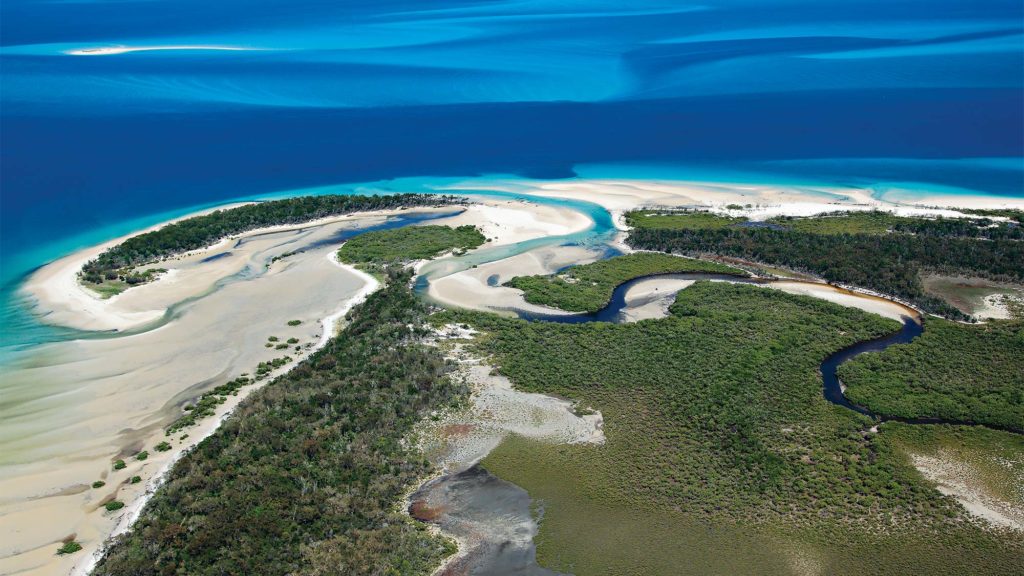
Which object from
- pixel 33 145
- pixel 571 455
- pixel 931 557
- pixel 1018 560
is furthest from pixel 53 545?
pixel 33 145

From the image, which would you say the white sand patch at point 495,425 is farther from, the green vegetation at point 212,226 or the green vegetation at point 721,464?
the green vegetation at point 212,226

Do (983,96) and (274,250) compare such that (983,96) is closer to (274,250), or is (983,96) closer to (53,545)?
(274,250)

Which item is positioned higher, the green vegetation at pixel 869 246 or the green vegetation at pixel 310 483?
the green vegetation at pixel 869 246

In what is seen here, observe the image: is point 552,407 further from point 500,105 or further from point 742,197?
point 500,105

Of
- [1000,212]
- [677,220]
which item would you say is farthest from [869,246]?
[1000,212]

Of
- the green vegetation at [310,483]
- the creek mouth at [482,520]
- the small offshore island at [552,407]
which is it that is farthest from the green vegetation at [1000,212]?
the creek mouth at [482,520]

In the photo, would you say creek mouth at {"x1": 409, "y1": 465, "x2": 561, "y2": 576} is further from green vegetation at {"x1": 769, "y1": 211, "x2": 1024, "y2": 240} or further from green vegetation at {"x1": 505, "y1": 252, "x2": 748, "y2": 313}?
green vegetation at {"x1": 769, "y1": 211, "x2": 1024, "y2": 240}
